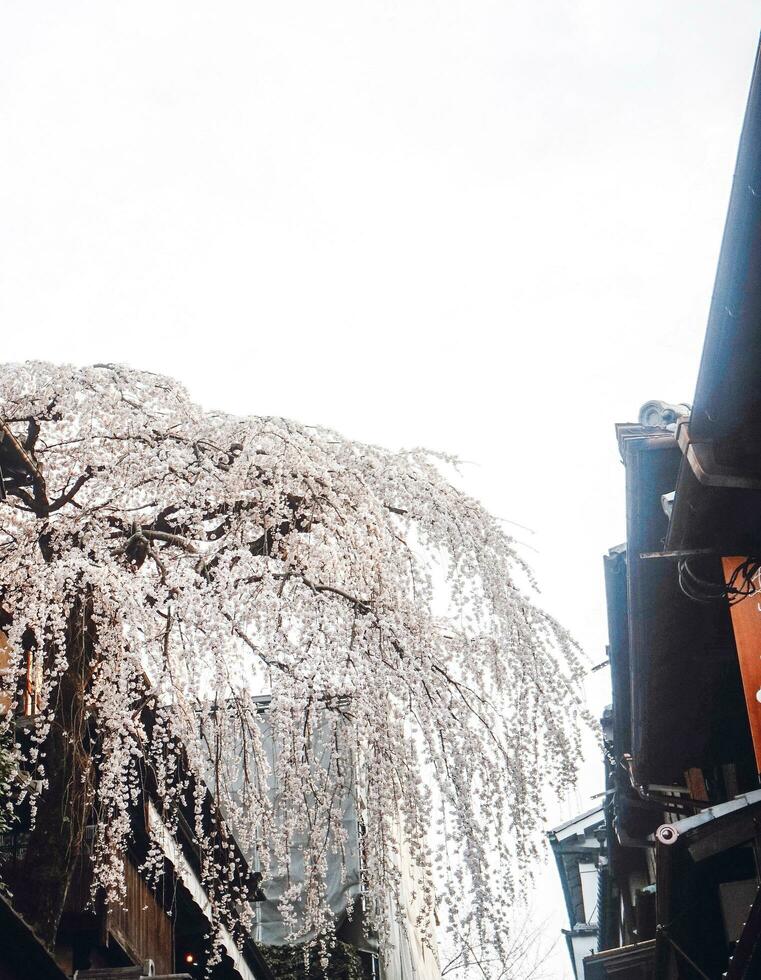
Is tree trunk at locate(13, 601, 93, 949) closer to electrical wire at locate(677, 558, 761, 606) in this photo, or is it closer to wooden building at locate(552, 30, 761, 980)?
wooden building at locate(552, 30, 761, 980)

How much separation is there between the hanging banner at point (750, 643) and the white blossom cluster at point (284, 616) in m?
2.32

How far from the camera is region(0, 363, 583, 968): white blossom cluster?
294 inches

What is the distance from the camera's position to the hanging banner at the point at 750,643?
17.4ft

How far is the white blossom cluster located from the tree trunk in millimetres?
136

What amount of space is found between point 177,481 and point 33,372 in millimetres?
1507

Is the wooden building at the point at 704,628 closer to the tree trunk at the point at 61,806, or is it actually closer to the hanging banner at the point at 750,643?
the hanging banner at the point at 750,643

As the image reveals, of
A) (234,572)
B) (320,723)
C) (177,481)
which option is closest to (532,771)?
(320,723)

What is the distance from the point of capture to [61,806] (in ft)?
22.9

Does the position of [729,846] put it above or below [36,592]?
below

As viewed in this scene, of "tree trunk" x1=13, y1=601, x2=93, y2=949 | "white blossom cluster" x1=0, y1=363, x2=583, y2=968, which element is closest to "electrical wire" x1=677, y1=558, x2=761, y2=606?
"white blossom cluster" x1=0, y1=363, x2=583, y2=968

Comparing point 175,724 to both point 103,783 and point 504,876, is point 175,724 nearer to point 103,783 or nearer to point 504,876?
point 103,783

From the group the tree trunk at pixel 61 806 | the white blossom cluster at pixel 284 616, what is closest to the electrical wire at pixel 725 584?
the white blossom cluster at pixel 284 616

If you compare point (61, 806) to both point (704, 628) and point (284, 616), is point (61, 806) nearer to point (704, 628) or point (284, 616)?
point (284, 616)

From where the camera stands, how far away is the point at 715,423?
14.5 feet
